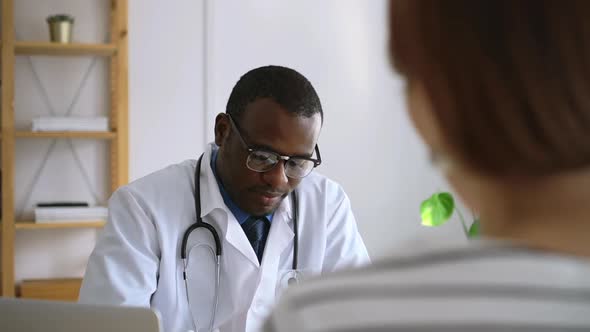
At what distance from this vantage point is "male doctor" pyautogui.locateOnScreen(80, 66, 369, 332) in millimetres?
1877

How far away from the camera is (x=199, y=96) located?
3.61m

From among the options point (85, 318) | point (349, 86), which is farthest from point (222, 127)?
point (349, 86)

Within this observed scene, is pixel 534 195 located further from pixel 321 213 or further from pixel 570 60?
pixel 321 213

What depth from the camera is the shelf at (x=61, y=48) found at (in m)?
3.29

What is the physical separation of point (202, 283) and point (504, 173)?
1.45m

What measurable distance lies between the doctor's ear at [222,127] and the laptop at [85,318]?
779 millimetres

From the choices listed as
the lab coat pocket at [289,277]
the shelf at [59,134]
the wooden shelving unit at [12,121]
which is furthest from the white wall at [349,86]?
the lab coat pocket at [289,277]

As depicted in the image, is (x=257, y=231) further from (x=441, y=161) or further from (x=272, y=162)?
(x=441, y=161)

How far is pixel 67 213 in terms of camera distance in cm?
331

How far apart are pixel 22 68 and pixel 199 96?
756 mm

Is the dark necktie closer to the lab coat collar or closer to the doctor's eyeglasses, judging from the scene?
the lab coat collar

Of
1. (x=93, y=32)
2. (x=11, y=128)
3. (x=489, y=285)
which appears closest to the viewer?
(x=489, y=285)

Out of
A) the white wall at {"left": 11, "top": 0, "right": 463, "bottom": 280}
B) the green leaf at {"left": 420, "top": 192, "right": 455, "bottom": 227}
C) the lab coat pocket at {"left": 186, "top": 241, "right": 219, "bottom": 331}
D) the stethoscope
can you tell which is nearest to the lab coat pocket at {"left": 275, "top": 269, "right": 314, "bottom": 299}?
the stethoscope

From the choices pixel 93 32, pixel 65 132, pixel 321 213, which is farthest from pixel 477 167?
pixel 93 32
